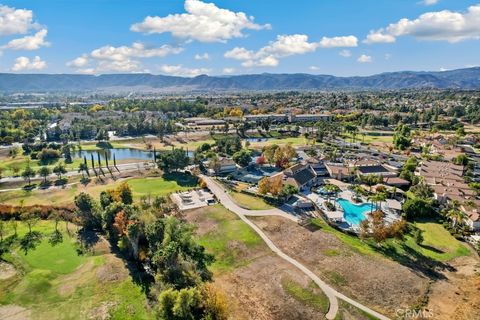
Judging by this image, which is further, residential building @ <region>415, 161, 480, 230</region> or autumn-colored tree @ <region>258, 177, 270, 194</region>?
autumn-colored tree @ <region>258, 177, 270, 194</region>

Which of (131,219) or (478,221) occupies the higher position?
(131,219)

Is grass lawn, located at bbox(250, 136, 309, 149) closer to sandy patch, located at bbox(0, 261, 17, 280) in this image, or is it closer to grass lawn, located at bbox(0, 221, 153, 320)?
grass lawn, located at bbox(0, 221, 153, 320)

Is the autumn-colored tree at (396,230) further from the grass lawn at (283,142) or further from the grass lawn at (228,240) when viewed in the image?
the grass lawn at (283,142)

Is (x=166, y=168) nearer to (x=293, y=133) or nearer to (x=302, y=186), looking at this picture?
(x=302, y=186)

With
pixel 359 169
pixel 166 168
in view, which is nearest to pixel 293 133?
pixel 359 169

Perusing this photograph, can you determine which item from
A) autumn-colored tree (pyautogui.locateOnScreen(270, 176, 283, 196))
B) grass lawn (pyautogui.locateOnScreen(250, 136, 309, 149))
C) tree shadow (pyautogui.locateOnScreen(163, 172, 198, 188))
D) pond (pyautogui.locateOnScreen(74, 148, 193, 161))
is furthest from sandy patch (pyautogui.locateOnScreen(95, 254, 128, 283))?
grass lawn (pyautogui.locateOnScreen(250, 136, 309, 149))

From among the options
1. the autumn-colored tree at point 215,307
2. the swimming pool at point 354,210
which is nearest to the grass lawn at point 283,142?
the swimming pool at point 354,210
